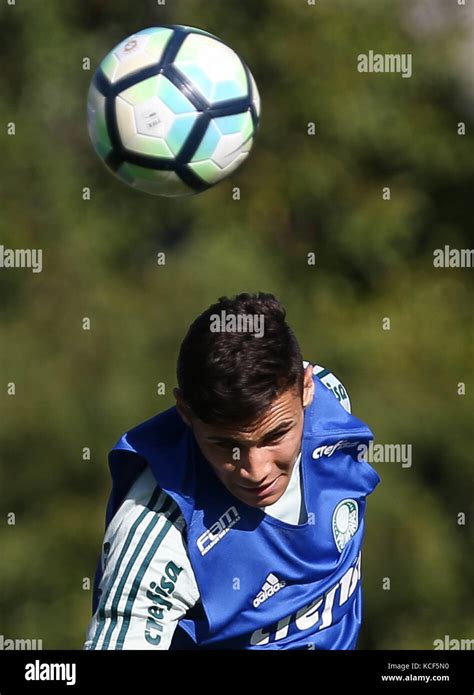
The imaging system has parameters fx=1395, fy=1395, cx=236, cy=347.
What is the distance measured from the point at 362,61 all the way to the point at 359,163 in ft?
2.47

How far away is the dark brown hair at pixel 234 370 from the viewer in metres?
3.88

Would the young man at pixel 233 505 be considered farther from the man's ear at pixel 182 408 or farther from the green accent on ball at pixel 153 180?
the green accent on ball at pixel 153 180

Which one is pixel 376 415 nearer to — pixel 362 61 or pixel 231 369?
pixel 362 61

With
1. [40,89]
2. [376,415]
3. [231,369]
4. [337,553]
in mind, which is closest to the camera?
[231,369]

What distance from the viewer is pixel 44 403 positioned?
9.74 m

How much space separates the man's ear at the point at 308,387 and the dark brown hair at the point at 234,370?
0.07 meters

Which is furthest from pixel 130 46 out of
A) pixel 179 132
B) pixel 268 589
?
pixel 268 589

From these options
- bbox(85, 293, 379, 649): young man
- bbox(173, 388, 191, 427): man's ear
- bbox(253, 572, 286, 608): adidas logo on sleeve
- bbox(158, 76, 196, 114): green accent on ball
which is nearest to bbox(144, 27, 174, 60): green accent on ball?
bbox(158, 76, 196, 114): green accent on ball

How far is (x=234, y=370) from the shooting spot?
3.89 meters

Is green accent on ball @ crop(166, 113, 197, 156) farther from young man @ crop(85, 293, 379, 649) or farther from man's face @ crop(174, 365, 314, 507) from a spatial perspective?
man's face @ crop(174, 365, 314, 507)

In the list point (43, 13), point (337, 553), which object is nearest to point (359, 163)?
point (43, 13)

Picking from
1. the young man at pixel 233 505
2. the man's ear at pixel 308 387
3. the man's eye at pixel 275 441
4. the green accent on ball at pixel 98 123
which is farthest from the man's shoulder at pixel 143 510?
the green accent on ball at pixel 98 123

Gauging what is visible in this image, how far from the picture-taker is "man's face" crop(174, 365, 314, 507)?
389 cm

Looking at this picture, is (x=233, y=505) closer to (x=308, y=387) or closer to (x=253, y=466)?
(x=253, y=466)
